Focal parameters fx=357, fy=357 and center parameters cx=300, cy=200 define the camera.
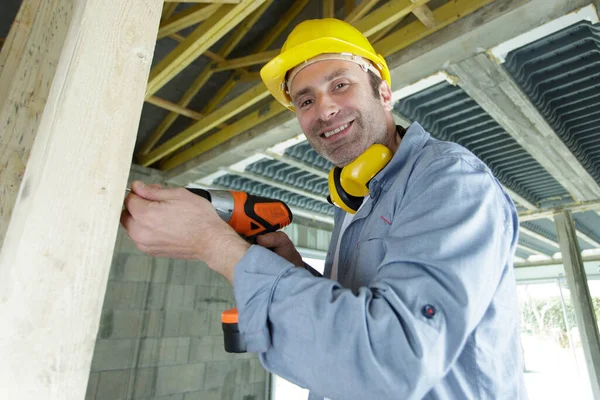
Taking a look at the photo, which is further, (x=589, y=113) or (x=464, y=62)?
(x=589, y=113)

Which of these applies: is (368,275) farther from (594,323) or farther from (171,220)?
(594,323)

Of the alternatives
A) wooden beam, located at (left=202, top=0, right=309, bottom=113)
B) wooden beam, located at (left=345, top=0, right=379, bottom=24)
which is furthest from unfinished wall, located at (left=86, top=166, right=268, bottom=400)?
wooden beam, located at (left=345, top=0, right=379, bottom=24)

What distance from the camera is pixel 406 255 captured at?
1.99 ft

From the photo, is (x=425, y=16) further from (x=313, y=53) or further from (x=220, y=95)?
(x=220, y=95)

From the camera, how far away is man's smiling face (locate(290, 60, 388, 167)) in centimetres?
114

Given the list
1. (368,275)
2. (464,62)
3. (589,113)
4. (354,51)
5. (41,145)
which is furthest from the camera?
(589,113)

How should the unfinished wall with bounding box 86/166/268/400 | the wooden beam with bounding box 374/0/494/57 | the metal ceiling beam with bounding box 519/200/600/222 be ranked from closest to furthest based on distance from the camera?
the wooden beam with bounding box 374/0/494/57
the unfinished wall with bounding box 86/166/268/400
the metal ceiling beam with bounding box 519/200/600/222

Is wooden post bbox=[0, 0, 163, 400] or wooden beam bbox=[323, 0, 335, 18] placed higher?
wooden beam bbox=[323, 0, 335, 18]

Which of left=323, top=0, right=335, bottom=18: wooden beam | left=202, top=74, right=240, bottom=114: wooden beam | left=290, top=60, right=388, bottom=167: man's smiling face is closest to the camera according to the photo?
left=290, top=60, right=388, bottom=167: man's smiling face

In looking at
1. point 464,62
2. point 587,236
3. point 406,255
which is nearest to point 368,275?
point 406,255

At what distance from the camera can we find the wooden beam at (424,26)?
1975mm

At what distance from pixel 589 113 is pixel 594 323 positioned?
248 centimetres

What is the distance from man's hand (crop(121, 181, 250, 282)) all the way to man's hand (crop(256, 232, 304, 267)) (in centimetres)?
48

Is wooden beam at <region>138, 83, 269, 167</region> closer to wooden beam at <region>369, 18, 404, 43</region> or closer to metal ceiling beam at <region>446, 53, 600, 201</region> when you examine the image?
wooden beam at <region>369, 18, 404, 43</region>
